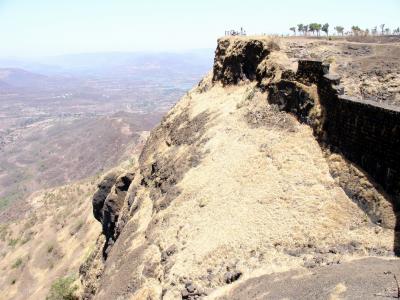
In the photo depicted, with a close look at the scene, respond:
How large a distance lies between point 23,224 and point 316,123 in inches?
2462

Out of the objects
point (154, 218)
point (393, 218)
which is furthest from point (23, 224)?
point (393, 218)

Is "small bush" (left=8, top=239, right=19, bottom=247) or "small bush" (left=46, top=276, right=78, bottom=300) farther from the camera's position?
"small bush" (left=8, top=239, right=19, bottom=247)

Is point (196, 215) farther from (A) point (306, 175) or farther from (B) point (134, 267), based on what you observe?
(A) point (306, 175)

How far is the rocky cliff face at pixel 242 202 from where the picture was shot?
16547mm

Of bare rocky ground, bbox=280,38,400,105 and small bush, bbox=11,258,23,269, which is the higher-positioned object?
bare rocky ground, bbox=280,38,400,105

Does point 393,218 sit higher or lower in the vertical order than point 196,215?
higher

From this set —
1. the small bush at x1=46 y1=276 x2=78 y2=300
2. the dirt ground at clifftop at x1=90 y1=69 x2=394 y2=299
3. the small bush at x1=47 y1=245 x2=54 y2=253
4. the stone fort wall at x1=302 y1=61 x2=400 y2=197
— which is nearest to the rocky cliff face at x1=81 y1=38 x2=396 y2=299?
the dirt ground at clifftop at x1=90 y1=69 x2=394 y2=299

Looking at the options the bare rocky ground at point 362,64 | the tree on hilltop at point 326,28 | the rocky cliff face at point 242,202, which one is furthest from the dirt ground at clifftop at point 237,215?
the tree on hilltop at point 326,28

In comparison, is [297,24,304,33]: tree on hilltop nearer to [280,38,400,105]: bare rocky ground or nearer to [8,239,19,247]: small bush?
[280,38,400,105]: bare rocky ground

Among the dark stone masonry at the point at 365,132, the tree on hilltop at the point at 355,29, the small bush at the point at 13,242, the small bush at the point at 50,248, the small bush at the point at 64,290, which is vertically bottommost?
the small bush at the point at 13,242

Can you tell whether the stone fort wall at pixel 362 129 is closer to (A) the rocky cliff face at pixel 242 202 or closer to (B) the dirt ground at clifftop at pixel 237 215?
(A) the rocky cliff face at pixel 242 202

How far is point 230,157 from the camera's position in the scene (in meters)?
24.2

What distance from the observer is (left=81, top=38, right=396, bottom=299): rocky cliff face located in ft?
54.3

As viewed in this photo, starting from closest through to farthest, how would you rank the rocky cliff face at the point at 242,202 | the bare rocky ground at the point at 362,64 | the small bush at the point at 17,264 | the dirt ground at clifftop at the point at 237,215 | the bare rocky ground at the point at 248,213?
1. the bare rocky ground at the point at 248,213
2. the dirt ground at clifftop at the point at 237,215
3. the rocky cliff face at the point at 242,202
4. the bare rocky ground at the point at 362,64
5. the small bush at the point at 17,264
